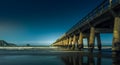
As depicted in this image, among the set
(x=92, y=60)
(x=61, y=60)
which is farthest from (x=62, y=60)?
(x=92, y=60)

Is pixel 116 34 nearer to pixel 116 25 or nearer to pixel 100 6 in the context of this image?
pixel 116 25

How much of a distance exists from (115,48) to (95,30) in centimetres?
1689

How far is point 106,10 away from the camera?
31.3 m

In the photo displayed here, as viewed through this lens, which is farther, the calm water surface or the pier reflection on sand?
the calm water surface

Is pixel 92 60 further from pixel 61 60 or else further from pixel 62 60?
pixel 61 60

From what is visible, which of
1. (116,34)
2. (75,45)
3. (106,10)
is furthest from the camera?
(75,45)

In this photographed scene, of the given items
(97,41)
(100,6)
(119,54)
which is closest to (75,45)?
(97,41)

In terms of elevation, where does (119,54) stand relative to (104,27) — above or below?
below

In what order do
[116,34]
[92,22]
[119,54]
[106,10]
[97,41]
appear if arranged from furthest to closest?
[97,41], [92,22], [106,10], [116,34], [119,54]

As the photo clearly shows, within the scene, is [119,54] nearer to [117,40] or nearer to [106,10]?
[117,40]

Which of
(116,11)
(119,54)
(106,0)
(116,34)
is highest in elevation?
(106,0)

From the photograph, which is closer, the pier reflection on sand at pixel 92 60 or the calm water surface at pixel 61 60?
the pier reflection on sand at pixel 92 60

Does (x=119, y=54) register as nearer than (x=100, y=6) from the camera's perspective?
Yes

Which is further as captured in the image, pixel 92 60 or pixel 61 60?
pixel 61 60
